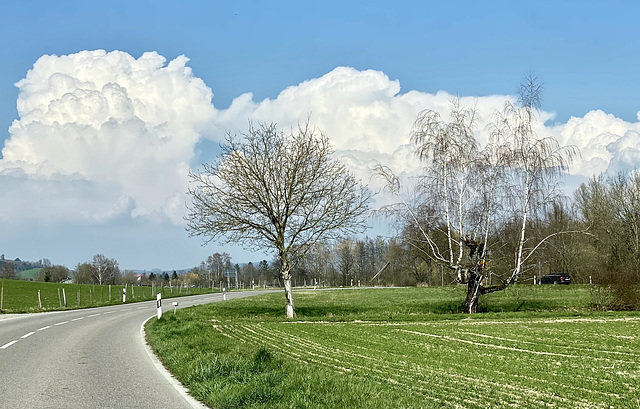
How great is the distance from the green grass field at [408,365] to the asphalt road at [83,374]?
0.50 metres

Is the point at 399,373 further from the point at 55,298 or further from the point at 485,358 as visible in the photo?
the point at 55,298

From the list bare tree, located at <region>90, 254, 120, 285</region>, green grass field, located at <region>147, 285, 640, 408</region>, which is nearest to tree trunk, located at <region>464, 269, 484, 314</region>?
green grass field, located at <region>147, 285, 640, 408</region>

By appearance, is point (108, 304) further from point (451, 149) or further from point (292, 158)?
point (451, 149)

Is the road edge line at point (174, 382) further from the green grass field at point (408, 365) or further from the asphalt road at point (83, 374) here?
the green grass field at point (408, 365)

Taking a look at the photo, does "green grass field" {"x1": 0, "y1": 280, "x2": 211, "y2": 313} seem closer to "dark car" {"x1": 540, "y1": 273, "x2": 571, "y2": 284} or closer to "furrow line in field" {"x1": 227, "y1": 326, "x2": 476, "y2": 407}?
"furrow line in field" {"x1": 227, "y1": 326, "x2": 476, "y2": 407}

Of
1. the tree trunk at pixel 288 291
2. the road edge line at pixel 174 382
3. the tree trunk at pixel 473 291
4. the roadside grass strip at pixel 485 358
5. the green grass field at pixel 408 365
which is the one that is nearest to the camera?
the road edge line at pixel 174 382

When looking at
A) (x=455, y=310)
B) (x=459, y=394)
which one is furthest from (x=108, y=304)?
(x=459, y=394)

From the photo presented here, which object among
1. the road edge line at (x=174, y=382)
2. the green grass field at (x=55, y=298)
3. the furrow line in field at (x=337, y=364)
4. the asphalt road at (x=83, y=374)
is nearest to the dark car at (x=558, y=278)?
the green grass field at (x=55, y=298)

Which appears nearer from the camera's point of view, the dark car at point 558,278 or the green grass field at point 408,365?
the green grass field at point 408,365

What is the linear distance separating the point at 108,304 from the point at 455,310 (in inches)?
986

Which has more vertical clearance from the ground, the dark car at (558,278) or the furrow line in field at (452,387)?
the furrow line in field at (452,387)

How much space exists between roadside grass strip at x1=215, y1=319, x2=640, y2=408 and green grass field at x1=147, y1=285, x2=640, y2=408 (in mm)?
23

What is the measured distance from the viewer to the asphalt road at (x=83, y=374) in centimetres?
861

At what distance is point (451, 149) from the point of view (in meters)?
34.4
